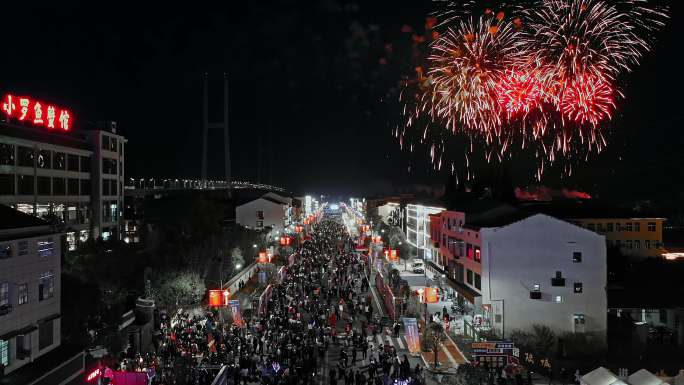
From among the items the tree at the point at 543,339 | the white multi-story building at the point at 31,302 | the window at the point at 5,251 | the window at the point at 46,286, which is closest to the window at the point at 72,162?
the white multi-story building at the point at 31,302

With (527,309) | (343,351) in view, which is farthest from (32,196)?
(527,309)

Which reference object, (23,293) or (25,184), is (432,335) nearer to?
(23,293)

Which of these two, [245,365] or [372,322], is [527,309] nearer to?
[372,322]

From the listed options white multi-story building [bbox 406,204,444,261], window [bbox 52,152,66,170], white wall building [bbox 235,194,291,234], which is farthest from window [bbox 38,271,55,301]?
white wall building [bbox 235,194,291,234]

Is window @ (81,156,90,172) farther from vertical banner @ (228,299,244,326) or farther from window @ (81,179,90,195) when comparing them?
vertical banner @ (228,299,244,326)

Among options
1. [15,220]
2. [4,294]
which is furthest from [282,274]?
[4,294]
